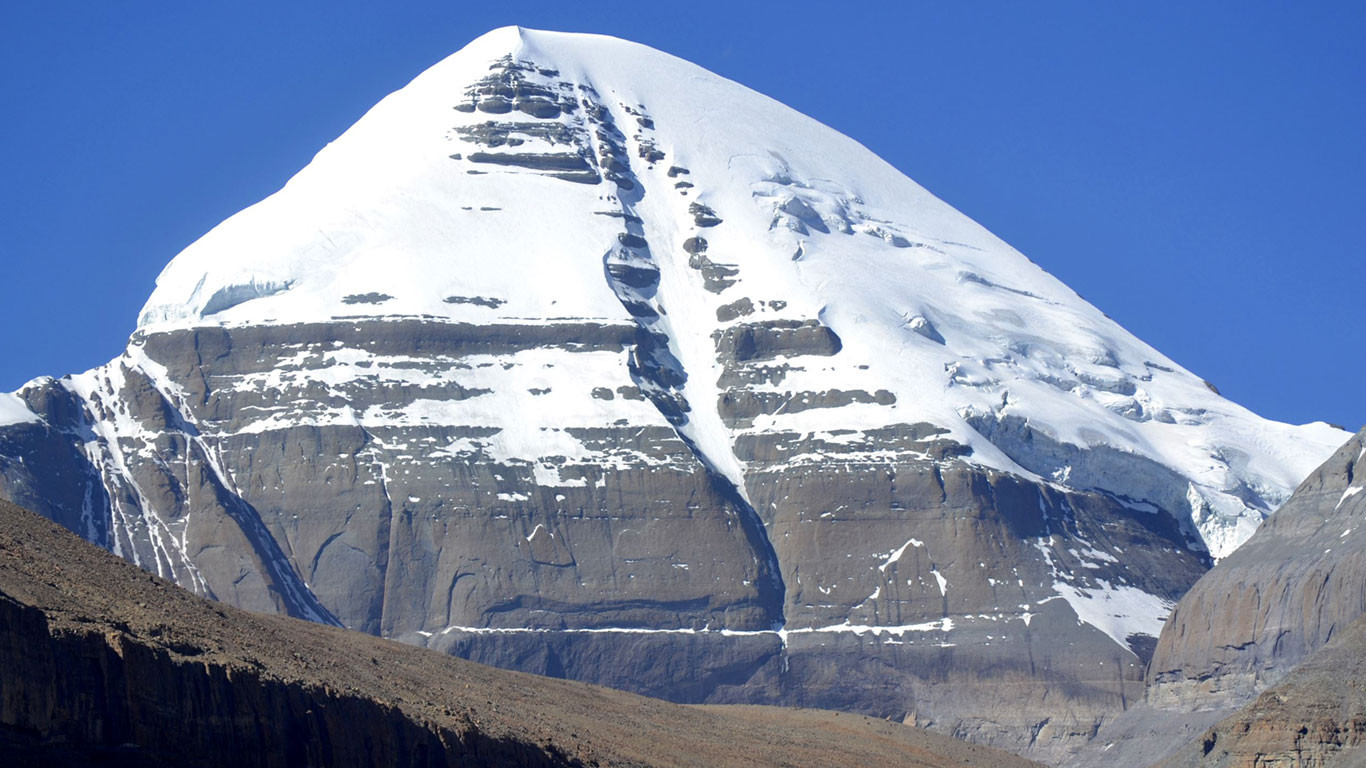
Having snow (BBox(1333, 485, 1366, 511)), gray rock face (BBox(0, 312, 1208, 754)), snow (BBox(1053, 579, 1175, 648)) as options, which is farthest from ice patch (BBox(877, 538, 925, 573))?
snow (BBox(1333, 485, 1366, 511))

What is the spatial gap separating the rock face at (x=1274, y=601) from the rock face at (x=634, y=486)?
9.66 metres

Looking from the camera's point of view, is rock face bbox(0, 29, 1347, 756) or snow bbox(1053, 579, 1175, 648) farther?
snow bbox(1053, 579, 1175, 648)

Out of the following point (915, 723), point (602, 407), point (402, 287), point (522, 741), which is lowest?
point (522, 741)

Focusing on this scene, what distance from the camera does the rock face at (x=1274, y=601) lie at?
138750 mm

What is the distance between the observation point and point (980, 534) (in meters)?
173

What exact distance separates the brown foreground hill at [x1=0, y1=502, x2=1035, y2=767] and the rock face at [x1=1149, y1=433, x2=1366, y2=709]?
4540cm

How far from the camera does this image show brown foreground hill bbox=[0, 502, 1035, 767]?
57.8 meters

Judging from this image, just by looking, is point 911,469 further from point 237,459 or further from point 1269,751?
point 1269,751

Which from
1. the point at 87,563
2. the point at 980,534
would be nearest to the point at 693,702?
the point at 980,534

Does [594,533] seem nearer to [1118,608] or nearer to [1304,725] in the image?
[1118,608]

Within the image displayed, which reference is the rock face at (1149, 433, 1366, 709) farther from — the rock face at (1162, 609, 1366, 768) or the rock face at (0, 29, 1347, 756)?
the rock face at (1162, 609, 1366, 768)

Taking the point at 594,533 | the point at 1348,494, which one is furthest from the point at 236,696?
the point at 594,533

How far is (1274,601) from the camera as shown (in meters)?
144

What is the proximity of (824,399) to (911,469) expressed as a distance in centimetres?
1277
